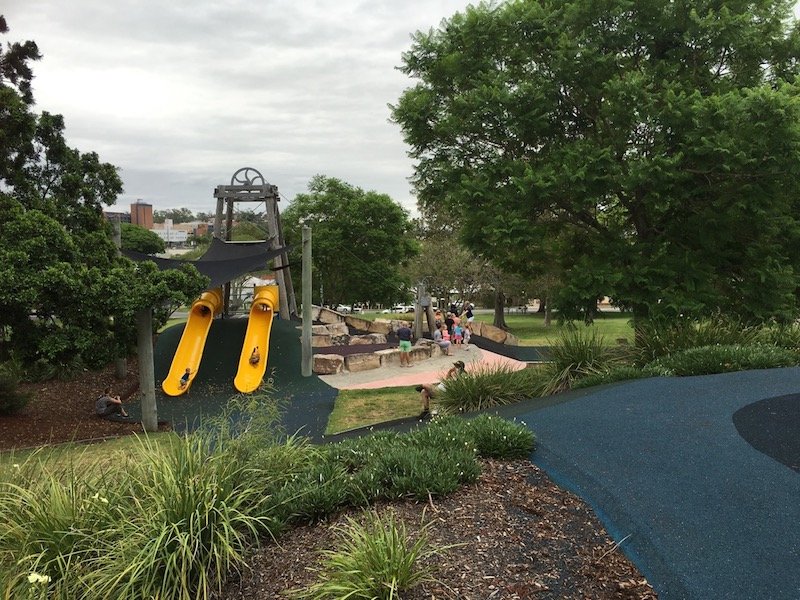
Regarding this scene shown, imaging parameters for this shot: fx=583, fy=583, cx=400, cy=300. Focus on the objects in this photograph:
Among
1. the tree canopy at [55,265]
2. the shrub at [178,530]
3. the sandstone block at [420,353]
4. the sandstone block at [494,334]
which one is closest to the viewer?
the shrub at [178,530]

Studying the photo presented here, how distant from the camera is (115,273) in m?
8.05

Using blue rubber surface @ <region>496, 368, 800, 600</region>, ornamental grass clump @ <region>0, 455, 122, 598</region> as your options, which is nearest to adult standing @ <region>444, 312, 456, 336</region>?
blue rubber surface @ <region>496, 368, 800, 600</region>

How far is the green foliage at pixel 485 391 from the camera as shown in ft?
27.8

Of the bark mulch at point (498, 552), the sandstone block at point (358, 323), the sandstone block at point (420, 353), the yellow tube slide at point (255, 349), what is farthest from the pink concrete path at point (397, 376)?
the bark mulch at point (498, 552)

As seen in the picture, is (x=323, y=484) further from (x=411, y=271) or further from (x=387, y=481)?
(x=411, y=271)

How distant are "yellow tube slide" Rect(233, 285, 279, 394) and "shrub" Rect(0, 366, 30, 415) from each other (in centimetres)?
386

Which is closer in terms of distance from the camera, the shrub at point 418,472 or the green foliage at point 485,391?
the shrub at point 418,472

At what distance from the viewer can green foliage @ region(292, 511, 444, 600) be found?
2.92m

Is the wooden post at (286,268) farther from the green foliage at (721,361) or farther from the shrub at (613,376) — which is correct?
the green foliage at (721,361)

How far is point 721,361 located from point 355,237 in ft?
84.1

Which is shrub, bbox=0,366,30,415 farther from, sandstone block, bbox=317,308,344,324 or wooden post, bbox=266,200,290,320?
sandstone block, bbox=317,308,344,324

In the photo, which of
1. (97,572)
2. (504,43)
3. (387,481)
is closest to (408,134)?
(504,43)

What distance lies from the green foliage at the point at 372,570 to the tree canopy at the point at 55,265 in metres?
5.87

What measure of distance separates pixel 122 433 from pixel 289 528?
6131mm
